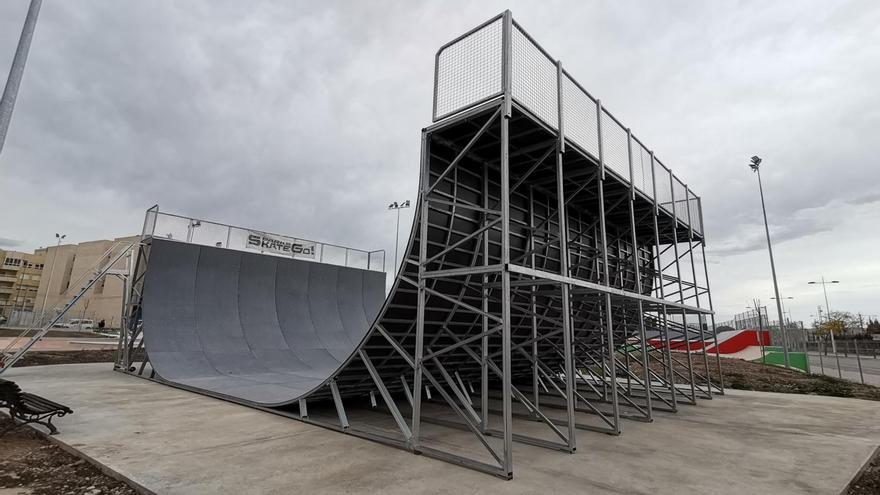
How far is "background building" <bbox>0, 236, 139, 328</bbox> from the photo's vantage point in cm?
5936

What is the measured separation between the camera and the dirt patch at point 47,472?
196 inches

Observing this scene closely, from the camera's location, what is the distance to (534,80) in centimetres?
737

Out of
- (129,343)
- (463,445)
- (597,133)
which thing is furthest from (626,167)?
(129,343)

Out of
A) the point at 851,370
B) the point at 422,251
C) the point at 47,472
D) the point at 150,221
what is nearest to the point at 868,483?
the point at 422,251

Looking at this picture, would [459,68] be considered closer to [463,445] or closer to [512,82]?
[512,82]

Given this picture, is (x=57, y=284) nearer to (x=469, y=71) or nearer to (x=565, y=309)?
(x=469, y=71)

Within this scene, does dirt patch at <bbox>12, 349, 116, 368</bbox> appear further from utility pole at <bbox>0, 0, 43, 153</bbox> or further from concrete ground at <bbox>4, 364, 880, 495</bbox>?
utility pole at <bbox>0, 0, 43, 153</bbox>

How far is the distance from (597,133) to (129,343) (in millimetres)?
18303

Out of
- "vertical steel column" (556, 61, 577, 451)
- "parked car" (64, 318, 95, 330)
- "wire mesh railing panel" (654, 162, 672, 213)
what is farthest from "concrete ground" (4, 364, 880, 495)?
"parked car" (64, 318, 95, 330)

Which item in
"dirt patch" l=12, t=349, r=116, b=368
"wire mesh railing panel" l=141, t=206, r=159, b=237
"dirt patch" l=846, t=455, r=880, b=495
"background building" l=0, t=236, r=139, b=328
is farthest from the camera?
"background building" l=0, t=236, r=139, b=328

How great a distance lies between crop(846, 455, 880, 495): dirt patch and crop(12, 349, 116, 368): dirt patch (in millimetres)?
24662

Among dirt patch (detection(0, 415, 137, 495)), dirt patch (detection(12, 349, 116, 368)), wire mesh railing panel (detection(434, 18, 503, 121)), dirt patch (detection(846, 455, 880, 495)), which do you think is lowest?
dirt patch (detection(0, 415, 137, 495))

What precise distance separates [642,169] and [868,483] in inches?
311

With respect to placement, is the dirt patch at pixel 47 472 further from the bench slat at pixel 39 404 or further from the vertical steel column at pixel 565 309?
the vertical steel column at pixel 565 309
